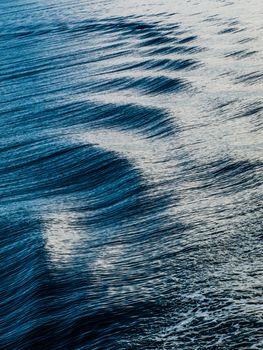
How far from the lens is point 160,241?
1047cm

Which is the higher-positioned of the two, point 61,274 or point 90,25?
point 61,274

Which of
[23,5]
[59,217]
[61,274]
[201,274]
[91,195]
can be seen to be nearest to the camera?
[201,274]

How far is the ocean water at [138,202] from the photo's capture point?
27.7 feet

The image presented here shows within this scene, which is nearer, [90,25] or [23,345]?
[23,345]

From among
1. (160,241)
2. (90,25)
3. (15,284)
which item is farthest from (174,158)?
(90,25)

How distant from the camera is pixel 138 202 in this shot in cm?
1209

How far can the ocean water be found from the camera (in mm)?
8453

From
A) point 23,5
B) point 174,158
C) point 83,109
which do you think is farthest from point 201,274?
point 23,5

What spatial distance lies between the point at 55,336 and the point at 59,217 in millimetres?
3959

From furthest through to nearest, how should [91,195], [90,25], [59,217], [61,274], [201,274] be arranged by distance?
[90,25]
[91,195]
[59,217]
[61,274]
[201,274]

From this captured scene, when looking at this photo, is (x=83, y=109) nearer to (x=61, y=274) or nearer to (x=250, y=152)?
(x=250, y=152)

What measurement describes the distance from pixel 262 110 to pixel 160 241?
5816 mm

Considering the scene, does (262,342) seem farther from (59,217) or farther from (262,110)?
(262,110)

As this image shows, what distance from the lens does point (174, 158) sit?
46.0 ft
